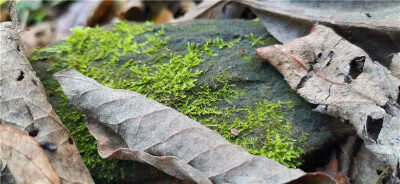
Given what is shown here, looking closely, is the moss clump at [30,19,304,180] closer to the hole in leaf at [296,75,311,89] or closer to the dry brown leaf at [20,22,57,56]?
the hole in leaf at [296,75,311,89]

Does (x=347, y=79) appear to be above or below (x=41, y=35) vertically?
above

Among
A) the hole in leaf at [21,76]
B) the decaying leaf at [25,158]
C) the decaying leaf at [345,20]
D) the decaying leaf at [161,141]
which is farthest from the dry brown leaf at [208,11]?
the decaying leaf at [25,158]

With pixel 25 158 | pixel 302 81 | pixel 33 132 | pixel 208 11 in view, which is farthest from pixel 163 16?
pixel 25 158

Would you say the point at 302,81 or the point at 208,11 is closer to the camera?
the point at 302,81

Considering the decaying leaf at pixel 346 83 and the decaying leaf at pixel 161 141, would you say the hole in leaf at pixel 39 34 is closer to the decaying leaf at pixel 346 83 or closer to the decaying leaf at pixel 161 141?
the decaying leaf at pixel 161 141

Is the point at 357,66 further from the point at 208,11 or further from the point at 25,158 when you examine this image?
the point at 25,158

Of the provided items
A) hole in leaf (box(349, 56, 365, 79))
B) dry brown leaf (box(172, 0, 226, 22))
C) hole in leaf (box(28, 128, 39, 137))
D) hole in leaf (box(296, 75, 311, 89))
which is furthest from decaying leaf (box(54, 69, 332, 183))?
dry brown leaf (box(172, 0, 226, 22))
